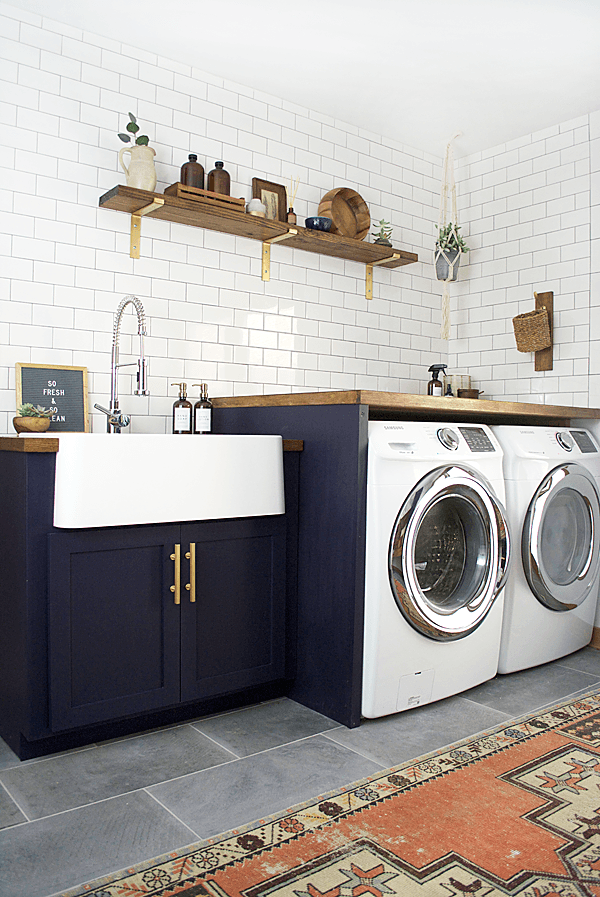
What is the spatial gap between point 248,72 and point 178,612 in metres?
2.52

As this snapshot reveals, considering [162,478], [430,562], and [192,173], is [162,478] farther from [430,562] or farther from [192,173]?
[192,173]

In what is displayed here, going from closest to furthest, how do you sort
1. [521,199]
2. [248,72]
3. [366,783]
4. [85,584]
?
1. [366,783]
2. [85,584]
3. [248,72]
4. [521,199]

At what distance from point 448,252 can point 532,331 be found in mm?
680

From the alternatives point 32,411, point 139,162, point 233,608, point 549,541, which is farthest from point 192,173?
point 549,541

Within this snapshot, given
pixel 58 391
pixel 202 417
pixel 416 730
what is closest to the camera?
pixel 416 730

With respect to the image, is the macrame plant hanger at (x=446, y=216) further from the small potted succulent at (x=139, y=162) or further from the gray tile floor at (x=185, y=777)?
the gray tile floor at (x=185, y=777)

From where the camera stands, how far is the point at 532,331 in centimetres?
394

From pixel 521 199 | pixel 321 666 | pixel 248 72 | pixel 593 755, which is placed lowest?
pixel 593 755

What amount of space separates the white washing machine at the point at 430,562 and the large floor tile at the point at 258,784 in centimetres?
32

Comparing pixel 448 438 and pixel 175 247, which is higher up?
pixel 175 247

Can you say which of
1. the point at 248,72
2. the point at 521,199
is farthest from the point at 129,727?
the point at 521,199

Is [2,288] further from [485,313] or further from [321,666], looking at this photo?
[485,313]

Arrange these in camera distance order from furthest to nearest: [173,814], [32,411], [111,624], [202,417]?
[202,417] < [32,411] < [111,624] < [173,814]

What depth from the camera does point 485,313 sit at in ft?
14.2
